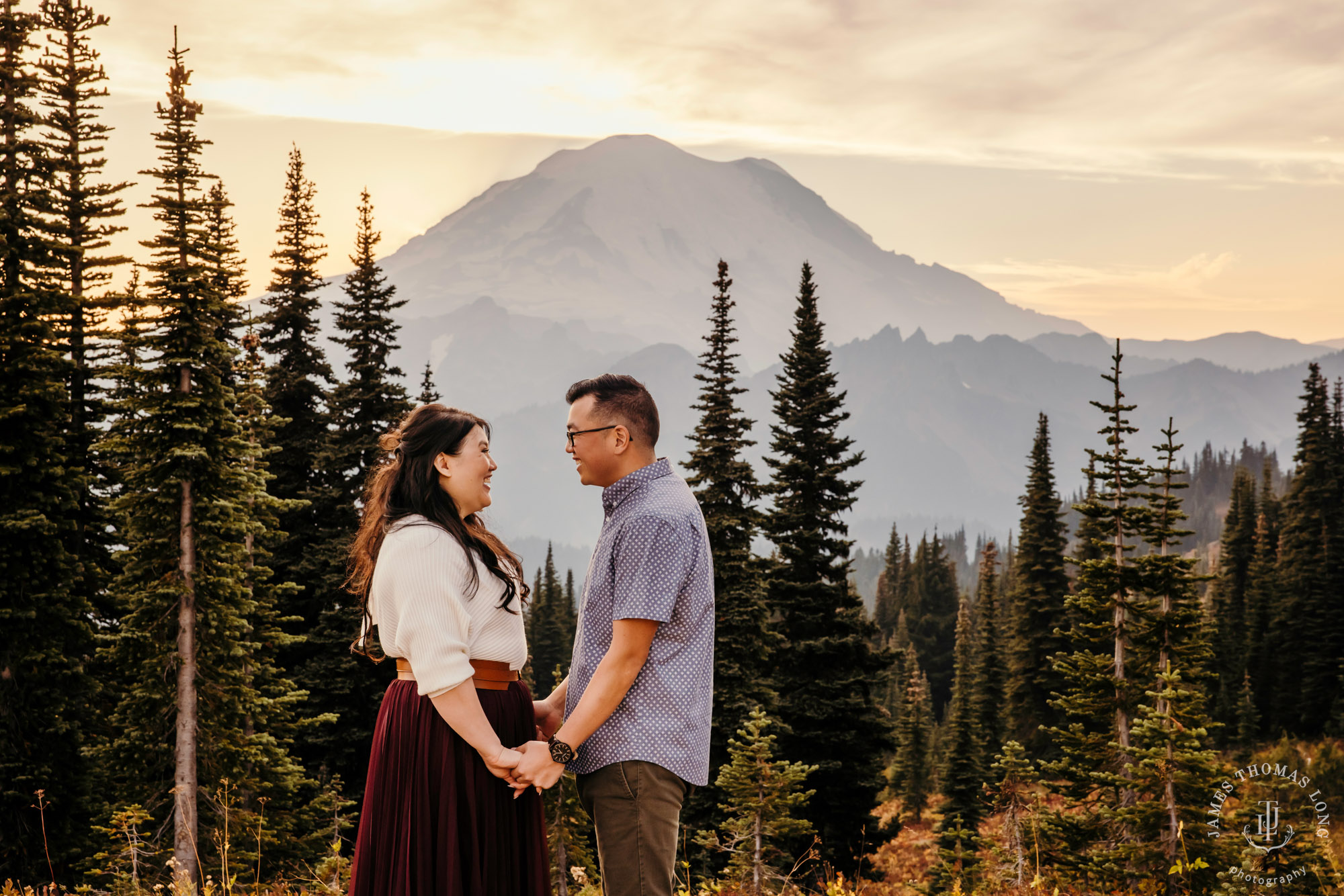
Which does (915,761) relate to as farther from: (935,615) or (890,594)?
(890,594)

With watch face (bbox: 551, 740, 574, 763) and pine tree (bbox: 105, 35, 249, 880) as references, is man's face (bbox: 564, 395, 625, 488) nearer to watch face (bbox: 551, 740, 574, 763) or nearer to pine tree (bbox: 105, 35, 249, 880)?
watch face (bbox: 551, 740, 574, 763)

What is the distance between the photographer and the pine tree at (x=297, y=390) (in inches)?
1049

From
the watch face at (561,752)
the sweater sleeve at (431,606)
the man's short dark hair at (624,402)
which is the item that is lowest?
the watch face at (561,752)

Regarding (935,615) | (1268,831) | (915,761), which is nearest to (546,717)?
(1268,831)

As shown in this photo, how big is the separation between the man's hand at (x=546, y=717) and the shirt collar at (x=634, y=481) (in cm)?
105

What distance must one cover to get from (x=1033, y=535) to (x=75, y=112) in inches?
1773

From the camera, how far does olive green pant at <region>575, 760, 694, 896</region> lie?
3656 mm

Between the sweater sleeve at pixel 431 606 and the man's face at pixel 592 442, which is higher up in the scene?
the man's face at pixel 592 442

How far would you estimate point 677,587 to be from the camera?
368 centimetres

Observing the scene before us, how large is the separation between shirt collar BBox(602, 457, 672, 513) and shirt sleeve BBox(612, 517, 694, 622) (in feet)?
0.78

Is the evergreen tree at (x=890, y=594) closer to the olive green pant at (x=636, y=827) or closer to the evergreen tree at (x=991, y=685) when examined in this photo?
the evergreen tree at (x=991, y=685)

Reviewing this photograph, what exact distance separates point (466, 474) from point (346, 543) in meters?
21.7

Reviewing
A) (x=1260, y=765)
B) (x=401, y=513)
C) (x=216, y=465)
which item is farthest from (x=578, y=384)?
(x=216, y=465)

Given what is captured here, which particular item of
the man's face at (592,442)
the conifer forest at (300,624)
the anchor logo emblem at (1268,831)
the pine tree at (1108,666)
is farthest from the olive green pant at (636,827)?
the pine tree at (1108,666)
